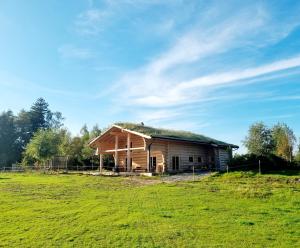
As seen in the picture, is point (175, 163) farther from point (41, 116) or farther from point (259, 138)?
point (41, 116)

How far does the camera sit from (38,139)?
5166cm

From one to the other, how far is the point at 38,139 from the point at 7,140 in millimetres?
41036

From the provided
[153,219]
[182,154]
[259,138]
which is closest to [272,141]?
[259,138]

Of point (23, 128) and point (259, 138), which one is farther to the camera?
point (23, 128)

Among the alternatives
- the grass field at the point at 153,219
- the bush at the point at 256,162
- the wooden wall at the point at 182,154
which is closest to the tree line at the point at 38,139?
the wooden wall at the point at 182,154

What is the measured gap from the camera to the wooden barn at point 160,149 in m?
36.7

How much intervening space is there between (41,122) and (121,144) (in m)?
64.6

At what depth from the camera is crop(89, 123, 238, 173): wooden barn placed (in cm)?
3669

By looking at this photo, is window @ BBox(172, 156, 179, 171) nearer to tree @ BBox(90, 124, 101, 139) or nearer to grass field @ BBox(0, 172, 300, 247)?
grass field @ BBox(0, 172, 300, 247)

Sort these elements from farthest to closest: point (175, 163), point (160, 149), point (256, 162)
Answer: point (175, 163) → point (160, 149) → point (256, 162)

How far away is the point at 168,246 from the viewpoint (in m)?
9.34

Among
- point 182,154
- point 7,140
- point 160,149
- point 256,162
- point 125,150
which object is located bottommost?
point 256,162

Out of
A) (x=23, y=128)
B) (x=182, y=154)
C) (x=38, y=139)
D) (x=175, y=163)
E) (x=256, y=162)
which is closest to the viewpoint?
(x=256, y=162)

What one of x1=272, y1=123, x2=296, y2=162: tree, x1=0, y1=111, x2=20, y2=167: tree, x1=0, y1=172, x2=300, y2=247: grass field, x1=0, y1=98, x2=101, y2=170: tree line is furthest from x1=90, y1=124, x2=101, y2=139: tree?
x1=0, y1=172, x2=300, y2=247: grass field
